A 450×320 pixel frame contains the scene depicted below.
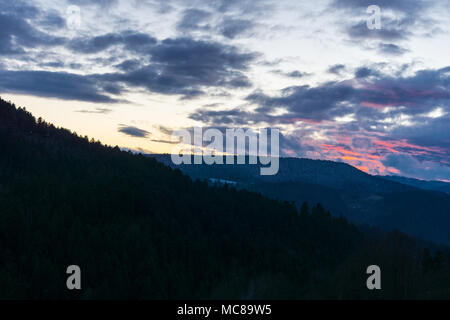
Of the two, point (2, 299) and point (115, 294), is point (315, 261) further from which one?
point (2, 299)

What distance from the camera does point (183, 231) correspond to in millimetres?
199625

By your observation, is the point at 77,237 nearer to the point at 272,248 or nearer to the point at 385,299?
the point at 272,248

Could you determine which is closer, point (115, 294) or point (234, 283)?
point (115, 294)

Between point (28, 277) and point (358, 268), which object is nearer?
point (28, 277)

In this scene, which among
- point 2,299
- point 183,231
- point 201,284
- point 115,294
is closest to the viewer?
point 2,299

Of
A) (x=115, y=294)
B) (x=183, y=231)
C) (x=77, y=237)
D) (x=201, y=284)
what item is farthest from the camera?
(x=183, y=231)

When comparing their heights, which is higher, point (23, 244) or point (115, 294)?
point (23, 244)

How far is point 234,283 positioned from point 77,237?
60.9 meters

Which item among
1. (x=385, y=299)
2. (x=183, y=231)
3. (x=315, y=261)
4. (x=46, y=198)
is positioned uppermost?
(x=46, y=198)

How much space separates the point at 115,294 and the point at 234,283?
4138cm

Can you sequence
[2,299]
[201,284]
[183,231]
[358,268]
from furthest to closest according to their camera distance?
[183,231], [358,268], [201,284], [2,299]

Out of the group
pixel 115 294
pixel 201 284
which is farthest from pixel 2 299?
pixel 201 284
